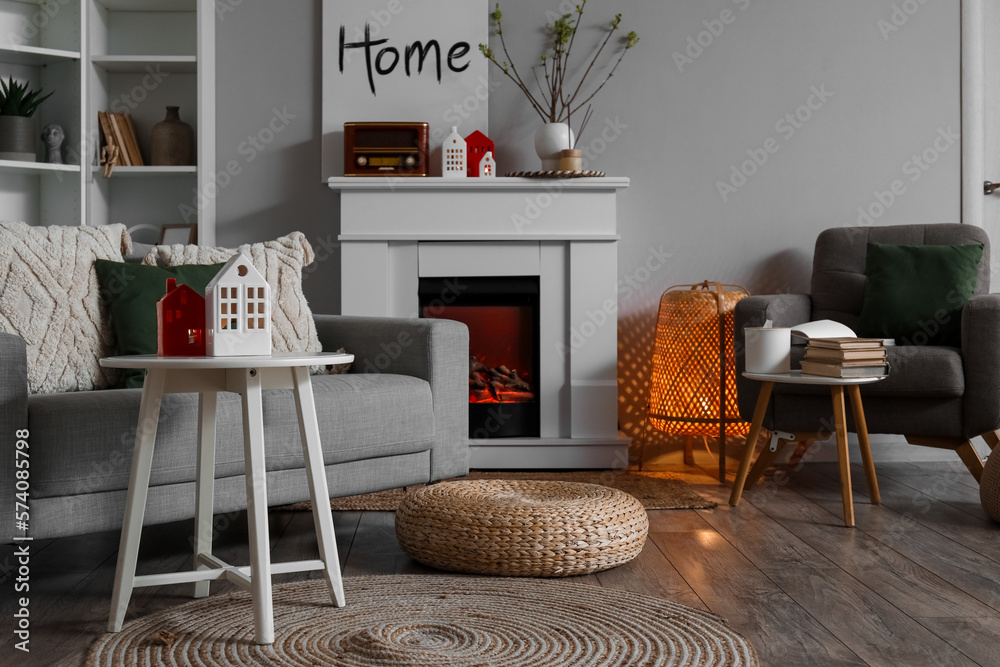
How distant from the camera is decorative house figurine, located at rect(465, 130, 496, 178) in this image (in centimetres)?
347

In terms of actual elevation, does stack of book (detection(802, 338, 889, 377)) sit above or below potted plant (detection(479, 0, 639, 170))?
below

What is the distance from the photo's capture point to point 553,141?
3.39m

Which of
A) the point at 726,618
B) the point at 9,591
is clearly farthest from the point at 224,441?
the point at 726,618

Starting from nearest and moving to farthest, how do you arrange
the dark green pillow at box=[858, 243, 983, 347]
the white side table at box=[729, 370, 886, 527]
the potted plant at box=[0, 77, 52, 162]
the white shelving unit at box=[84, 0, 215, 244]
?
the white side table at box=[729, 370, 886, 527], the dark green pillow at box=[858, 243, 983, 347], the potted plant at box=[0, 77, 52, 162], the white shelving unit at box=[84, 0, 215, 244]

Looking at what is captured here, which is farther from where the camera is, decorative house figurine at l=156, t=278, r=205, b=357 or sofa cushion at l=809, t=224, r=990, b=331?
sofa cushion at l=809, t=224, r=990, b=331

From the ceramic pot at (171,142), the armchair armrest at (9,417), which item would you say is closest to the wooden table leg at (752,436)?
the armchair armrest at (9,417)

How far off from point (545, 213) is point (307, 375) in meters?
1.86

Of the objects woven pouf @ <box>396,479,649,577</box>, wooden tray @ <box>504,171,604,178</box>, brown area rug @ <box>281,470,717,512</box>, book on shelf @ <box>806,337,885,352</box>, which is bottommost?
brown area rug @ <box>281,470,717,512</box>

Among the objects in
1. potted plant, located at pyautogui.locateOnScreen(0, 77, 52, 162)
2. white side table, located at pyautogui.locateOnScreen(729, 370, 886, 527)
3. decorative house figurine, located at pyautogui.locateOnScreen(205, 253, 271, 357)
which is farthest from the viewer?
potted plant, located at pyautogui.locateOnScreen(0, 77, 52, 162)

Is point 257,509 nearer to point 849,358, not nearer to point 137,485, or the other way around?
point 137,485

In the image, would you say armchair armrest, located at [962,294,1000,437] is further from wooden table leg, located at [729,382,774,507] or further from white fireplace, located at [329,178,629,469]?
white fireplace, located at [329,178,629,469]

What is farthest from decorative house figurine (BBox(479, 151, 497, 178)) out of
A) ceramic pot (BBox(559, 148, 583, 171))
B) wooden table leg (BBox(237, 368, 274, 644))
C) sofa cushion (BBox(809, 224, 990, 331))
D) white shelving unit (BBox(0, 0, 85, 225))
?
wooden table leg (BBox(237, 368, 274, 644))

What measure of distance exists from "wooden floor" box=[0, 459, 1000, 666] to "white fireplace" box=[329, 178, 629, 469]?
2.10ft

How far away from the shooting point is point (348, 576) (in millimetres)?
1972
